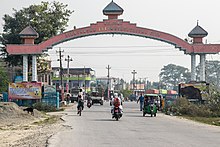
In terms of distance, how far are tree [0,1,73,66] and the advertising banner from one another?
14.8m

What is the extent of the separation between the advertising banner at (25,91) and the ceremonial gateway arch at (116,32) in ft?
7.77

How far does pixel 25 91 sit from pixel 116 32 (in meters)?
10.5

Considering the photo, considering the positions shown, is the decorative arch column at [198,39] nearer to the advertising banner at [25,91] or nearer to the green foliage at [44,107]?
the green foliage at [44,107]

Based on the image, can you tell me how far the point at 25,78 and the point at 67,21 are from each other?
15.3 metres

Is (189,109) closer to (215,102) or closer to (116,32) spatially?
(215,102)

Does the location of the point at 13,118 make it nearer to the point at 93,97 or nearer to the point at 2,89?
the point at 93,97

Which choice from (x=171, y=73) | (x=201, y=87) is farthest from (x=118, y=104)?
(x=171, y=73)

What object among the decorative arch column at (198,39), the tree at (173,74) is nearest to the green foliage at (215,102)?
the decorative arch column at (198,39)

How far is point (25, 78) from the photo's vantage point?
47.4 metres

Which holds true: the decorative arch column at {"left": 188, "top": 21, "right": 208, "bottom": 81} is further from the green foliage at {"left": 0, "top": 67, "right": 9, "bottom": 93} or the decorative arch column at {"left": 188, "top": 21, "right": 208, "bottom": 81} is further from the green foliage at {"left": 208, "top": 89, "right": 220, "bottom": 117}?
the green foliage at {"left": 0, "top": 67, "right": 9, "bottom": 93}

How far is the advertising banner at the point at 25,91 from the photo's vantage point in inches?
1758

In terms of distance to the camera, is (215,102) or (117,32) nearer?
(215,102)

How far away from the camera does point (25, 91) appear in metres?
44.8

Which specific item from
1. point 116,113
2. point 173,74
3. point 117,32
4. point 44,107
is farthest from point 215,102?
point 173,74
